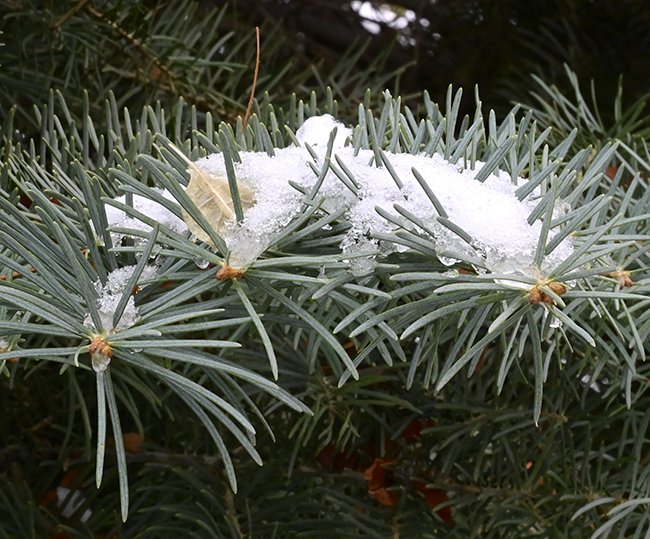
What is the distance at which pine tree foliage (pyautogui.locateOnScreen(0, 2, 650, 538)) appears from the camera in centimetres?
29

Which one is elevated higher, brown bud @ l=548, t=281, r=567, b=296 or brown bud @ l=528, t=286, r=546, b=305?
brown bud @ l=548, t=281, r=567, b=296

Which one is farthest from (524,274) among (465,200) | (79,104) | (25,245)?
(79,104)

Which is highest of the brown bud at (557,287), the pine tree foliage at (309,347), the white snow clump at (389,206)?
the brown bud at (557,287)

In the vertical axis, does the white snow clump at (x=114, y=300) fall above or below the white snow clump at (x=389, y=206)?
below

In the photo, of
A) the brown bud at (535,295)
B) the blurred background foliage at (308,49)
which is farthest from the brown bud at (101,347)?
the blurred background foliage at (308,49)

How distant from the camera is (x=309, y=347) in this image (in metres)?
0.40

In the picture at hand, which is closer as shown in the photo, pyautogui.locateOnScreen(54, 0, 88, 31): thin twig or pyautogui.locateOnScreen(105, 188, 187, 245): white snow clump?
pyautogui.locateOnScreen(105, 188, 187, 245): white snow clump

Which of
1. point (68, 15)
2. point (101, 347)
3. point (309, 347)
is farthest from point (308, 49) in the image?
point (101, 347)

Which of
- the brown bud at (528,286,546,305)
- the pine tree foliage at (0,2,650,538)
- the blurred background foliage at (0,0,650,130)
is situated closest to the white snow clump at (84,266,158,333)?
the pine tree foliage at (0,2,650,538)

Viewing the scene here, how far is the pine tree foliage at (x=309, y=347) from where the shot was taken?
0.29m

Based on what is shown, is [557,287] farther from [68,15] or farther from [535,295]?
[68,15]

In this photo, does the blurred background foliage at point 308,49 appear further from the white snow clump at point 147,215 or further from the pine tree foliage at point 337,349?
the white snow clump at point 147,215

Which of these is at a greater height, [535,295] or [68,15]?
[535,295]

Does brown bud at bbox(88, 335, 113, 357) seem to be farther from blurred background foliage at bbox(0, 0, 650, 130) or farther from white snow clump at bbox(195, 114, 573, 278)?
blurred background foliage at bbox(0, 0, 650, 130)
